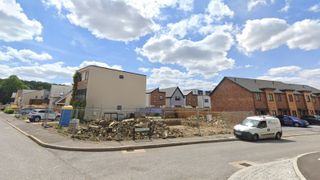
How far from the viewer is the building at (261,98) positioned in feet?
131

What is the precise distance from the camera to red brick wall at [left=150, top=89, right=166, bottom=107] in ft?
206

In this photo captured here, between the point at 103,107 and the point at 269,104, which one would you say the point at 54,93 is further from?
the point at 269,104

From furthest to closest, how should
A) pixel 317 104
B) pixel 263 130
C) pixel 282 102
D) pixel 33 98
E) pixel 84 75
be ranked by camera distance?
1. pixel 33 98
2. pixel 317 104
3. pixel 282 102
4. pixel 84 75
5. pixel 263 130

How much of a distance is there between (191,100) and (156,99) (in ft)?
62.1

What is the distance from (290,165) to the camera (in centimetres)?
895

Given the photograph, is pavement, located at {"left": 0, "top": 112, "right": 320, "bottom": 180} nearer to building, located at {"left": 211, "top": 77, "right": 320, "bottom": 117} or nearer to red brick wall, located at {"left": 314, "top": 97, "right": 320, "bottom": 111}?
building, located at {"left": 211, "top": 77, "right": 320, "bottom": 117}

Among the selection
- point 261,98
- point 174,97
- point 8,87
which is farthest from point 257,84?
point 8,87

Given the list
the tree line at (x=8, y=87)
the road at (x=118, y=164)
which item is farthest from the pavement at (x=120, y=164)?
the tree line at (x=8, y=87)

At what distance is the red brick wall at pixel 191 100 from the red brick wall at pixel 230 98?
2871 centimetres

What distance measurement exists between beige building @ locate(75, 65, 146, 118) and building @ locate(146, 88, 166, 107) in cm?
2314

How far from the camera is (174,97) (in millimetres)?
65875

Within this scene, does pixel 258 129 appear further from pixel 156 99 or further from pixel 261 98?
pixel 156 99

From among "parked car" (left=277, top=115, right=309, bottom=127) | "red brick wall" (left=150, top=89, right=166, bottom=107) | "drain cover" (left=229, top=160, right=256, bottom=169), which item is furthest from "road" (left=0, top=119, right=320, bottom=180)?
"red brick wall" (left=150, top=89, right=166, bottom=107)

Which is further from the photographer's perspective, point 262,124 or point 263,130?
point 262,124
